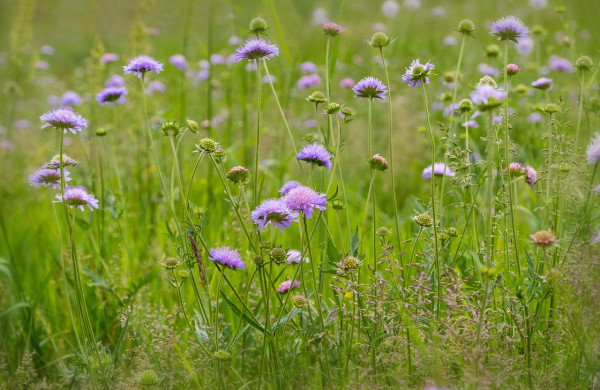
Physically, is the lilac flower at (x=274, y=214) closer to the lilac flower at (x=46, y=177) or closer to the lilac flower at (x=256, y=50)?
the lilac flower at (x=256, y=50)

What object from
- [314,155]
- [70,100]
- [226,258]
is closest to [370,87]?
[314,155]

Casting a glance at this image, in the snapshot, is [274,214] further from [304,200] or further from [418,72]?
[418,72]

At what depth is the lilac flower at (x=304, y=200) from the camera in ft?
4.19

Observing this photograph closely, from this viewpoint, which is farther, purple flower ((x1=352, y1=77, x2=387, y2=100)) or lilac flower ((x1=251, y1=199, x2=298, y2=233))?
purple flower ((x1=352, y1=77, x2=387, y2=100))

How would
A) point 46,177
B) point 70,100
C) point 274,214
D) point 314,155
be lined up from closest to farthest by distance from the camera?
point 274,214, point 314,155, point 46,177, point 70,100

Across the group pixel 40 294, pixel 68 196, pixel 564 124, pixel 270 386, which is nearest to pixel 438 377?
pixel 270 386

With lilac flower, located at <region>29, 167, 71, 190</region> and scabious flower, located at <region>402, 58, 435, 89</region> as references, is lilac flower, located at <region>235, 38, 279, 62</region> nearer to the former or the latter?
scabious flower, located at <region>402, 58, 435, 89</region>

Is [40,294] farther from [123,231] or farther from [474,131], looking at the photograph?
[474,131]

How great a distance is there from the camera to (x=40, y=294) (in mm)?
1848

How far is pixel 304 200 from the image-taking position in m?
1.28

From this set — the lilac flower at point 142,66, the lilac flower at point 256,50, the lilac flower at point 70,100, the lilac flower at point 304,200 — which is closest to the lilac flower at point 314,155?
the lilac flower at point 304,200

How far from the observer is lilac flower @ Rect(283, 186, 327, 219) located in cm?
128

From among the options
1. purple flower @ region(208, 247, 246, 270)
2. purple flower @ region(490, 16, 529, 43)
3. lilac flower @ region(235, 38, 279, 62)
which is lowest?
purple flower @ region(208, 247, 246, 270)

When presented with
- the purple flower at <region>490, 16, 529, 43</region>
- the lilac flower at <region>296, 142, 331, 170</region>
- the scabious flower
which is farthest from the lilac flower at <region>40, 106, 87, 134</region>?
the purple flower at <region>490, 16, 529, 43</region>
